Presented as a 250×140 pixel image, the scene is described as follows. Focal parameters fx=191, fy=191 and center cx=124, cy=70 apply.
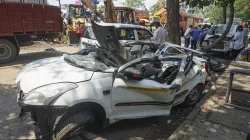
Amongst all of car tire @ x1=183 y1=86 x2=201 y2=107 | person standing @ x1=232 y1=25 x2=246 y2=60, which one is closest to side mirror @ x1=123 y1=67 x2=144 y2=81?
car tire @ x1=183 y1=86 x2=201 y2=107

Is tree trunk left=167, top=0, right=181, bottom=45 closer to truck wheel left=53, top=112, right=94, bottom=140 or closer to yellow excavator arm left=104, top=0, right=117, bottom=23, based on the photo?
yellow excavator arm left=104, top=0, right=117, bottom=23

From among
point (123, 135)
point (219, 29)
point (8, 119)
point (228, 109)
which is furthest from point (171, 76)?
point (219, 29)

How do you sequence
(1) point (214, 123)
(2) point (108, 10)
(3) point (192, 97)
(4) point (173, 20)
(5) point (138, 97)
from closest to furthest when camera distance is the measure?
1. (5) point (138, 97)
2. (1) point (214, 123)
3. (3) point (192, 97)
4. (4) point (173, 20)
5. (2) point (108, 10)

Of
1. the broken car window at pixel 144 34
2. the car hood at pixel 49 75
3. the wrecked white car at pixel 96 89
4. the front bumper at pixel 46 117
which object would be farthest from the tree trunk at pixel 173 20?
the front bumper at pixel 46 117

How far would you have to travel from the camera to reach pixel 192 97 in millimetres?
4422

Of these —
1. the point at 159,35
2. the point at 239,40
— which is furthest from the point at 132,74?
the point at 239,40

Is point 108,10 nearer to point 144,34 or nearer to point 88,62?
point 144,34

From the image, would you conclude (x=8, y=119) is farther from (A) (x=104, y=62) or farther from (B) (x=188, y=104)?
(B) (x=188, y=104)

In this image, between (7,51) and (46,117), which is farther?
(7,51)

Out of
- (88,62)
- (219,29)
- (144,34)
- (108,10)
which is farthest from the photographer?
(219,29)

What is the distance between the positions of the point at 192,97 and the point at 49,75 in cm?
317

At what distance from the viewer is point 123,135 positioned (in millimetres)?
3250

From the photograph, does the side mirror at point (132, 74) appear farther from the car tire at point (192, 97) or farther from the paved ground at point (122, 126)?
the car tire at point (192, 97)

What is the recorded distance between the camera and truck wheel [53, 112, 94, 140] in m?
2.46
